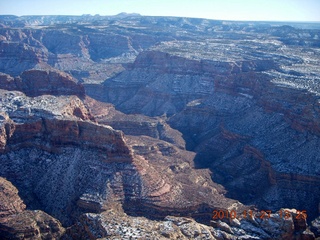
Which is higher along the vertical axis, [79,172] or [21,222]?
[79,172]

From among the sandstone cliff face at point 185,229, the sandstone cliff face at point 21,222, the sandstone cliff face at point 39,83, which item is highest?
the sandstone cliff face at point 39,83

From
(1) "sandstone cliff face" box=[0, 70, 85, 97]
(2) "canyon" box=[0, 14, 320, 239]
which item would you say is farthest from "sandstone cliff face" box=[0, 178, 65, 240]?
(1) "sandstone cliff face" box=[0, 70, 85, 97]

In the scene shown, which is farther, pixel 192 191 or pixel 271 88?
pixel 271 88

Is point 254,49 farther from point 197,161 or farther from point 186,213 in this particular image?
point 186,213

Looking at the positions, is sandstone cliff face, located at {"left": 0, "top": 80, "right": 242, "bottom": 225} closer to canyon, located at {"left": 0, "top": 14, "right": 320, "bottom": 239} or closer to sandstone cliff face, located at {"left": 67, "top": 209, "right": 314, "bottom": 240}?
canyon, located at {"left": 0, "top": 14, "right": 320, "bottom": 239}

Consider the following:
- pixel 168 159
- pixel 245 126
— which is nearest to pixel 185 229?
pixel 168 159

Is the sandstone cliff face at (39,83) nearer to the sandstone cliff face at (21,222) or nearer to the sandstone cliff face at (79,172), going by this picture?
the sandstone cliff face at (79,172)

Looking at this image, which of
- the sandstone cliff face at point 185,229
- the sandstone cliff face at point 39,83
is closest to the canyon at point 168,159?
the sandstone cliff face at point 185,229

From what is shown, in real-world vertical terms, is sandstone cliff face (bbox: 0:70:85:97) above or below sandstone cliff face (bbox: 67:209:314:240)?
above

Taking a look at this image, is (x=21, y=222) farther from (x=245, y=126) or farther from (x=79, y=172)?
(x=245, y=126)

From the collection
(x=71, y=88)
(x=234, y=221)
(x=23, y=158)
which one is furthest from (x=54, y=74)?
(x=234, y=221)

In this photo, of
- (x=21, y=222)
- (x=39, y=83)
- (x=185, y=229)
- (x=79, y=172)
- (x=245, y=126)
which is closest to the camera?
(x=185, y=229)
